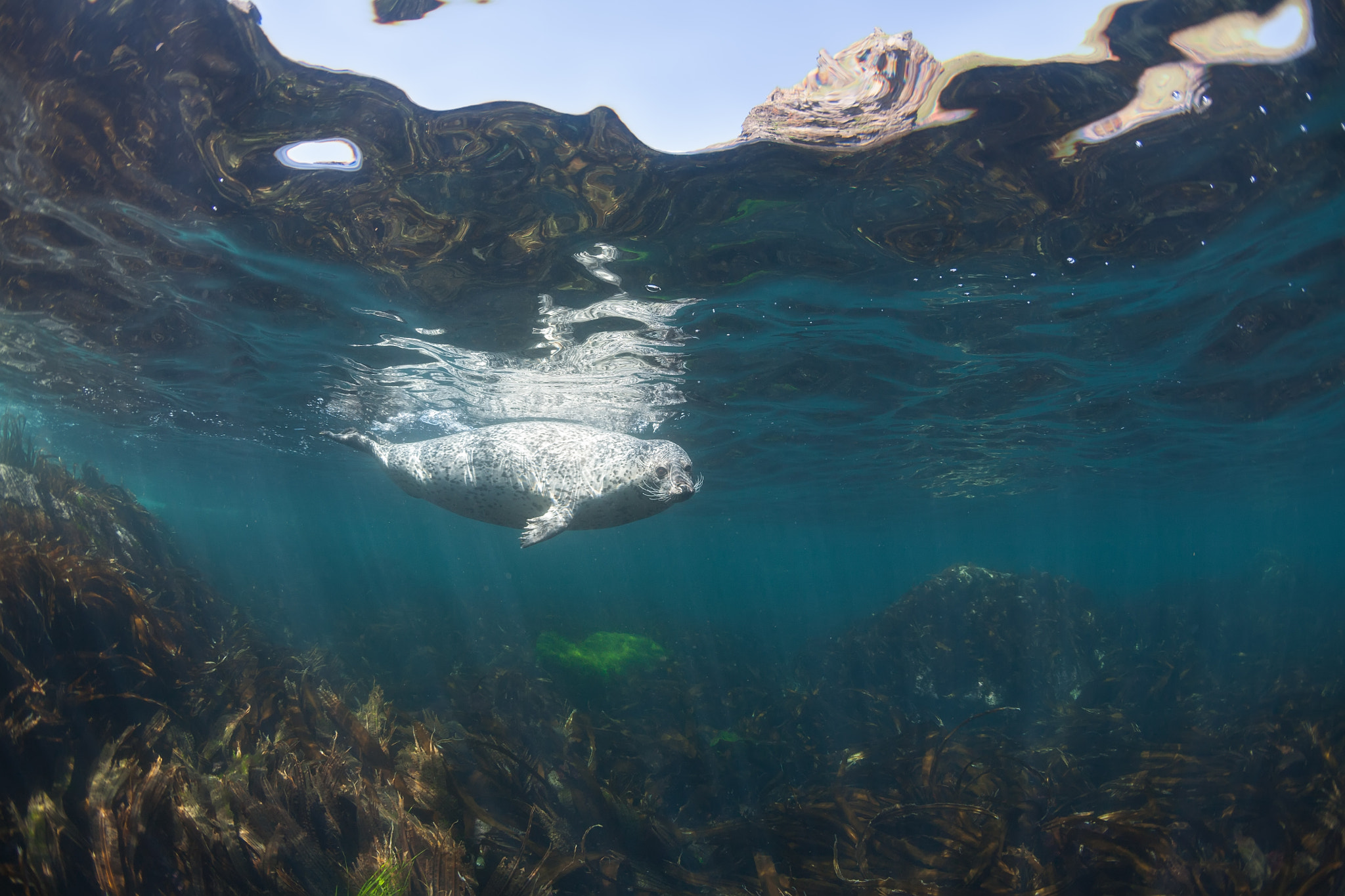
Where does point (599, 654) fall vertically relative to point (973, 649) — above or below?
above

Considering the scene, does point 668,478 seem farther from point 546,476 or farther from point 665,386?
point 665,386

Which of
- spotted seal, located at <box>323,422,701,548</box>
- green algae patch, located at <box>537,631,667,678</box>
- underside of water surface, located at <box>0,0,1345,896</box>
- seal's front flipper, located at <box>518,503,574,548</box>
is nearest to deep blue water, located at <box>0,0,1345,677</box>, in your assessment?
underside of water surface, located at <box>0,0,1345,896</box>

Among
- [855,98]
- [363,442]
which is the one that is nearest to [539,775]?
[363,442]

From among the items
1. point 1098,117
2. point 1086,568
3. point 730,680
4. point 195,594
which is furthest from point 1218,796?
point 1086,568

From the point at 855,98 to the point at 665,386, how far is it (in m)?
7.33

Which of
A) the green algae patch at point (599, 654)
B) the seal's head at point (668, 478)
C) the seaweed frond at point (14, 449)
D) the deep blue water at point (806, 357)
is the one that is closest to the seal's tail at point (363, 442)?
the deep blue water at point (806, 357)

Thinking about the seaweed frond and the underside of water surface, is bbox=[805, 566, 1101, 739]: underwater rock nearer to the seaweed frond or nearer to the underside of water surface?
the underside of water surface

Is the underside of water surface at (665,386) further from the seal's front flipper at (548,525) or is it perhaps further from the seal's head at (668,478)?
the seal's front flipper at (548,525)

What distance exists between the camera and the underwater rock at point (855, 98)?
443 cm

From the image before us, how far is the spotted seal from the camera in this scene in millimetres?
5270

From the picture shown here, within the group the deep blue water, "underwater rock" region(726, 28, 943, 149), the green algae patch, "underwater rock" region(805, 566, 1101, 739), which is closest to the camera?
"underwater rock" region(726, 28, 943, 149)

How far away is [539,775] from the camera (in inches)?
220

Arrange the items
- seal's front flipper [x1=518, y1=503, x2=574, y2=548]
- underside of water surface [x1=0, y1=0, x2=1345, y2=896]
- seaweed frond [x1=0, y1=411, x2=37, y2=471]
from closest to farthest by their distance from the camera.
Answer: underside of water surface [x1=0, y1=0, x2=1345, y2=896], seal's front flipper [x1=518, y1=503, x2=574, y2=548], seaweed frond [x1=0, y1=411, x2=37, y2=471]

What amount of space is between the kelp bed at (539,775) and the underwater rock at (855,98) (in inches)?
195
